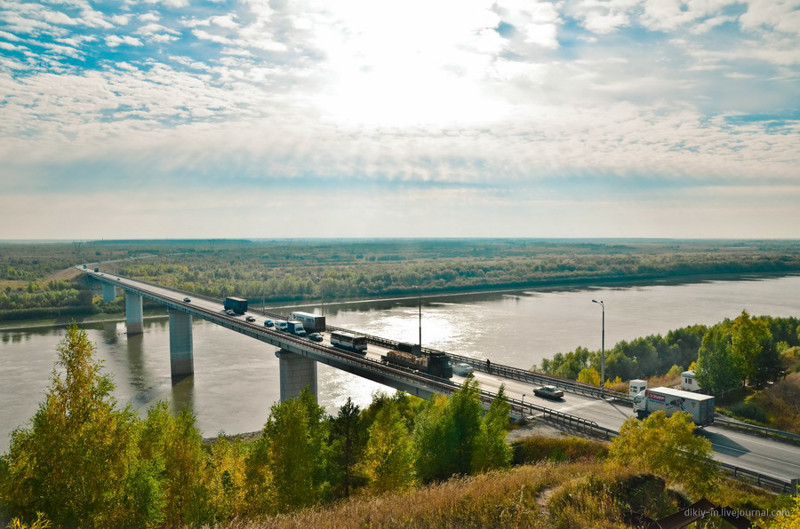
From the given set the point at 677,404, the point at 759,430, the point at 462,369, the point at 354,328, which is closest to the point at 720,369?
the point at 759,430

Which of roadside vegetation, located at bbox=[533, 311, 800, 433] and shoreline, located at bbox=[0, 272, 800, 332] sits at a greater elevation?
roadside vegetation, located at bbox=[533, 311, 800, 433]

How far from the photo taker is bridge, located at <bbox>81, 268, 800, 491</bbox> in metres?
24.3

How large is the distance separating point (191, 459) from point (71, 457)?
9.88 m

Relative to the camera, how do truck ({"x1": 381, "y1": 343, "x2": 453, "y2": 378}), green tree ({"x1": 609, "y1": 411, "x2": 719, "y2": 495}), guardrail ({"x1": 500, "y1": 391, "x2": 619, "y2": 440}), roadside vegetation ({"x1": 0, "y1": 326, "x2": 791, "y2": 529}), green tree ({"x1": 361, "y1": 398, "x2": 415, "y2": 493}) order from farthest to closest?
truck ({"x1": 381, "y1": 343, "x2": 453, "y2": 378})
guardrail ({"x1": 500, "y1": 391, "x2": 619, "y2": 440})
green tree ({"x1": 361, "y1": 398, "x2": 415, "y2": 493})
green tree ({"x1": 609, "y1": 411, "x2": 719, "y2": 495})
roadside vegetation ({"x1": 0, "y1": 326, "x2": 791, "y2": 529})

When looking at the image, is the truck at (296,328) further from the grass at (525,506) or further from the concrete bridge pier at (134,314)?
the concrete bridge pier at (134,314)

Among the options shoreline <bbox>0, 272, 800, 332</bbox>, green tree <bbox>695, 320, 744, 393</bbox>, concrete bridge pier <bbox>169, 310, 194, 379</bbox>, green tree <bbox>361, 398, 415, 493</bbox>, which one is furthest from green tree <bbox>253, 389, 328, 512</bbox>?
shoreline <bbox>0, 272, 800, 332</bbox>

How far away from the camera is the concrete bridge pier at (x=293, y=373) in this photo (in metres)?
51.2

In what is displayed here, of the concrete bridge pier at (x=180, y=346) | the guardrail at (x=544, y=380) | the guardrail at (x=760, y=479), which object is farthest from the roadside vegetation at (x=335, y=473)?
the concrete bridge pier at (x=180, y=346)

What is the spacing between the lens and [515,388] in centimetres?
3747

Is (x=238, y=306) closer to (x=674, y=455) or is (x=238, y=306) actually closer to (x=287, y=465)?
(x=287, y=465)

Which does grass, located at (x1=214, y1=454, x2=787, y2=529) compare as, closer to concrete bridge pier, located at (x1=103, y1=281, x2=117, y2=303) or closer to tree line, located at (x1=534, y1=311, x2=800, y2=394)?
tree line, located at (x1=534, y1=311, x2=800, y2=394)

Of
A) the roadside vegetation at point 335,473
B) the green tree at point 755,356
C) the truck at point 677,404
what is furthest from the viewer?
the green tree at point 755,356

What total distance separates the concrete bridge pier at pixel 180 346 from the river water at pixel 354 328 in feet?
5.63

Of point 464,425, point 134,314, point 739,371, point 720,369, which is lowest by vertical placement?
point 134,314
